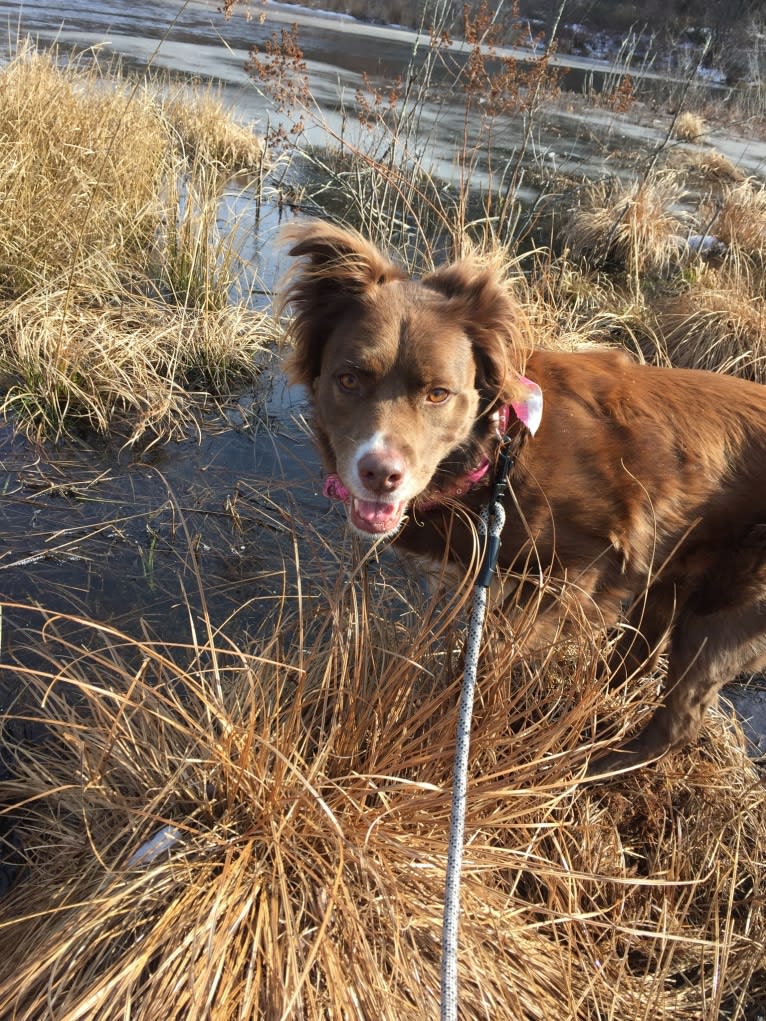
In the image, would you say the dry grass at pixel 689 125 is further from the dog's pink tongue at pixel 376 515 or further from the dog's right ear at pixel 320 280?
the dog's pink tongue at pixel 376 515

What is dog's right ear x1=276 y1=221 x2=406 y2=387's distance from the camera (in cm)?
273

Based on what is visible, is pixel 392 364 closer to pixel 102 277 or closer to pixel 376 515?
pixel 376 515

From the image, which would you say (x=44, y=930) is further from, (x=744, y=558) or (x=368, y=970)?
(x=744, y=558)

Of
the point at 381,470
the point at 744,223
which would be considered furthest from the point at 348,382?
the point at 744,223

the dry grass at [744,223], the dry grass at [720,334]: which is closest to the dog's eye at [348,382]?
the dry grass at [720,334]

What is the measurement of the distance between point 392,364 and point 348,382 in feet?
0.56

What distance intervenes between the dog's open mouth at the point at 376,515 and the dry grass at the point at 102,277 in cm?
221

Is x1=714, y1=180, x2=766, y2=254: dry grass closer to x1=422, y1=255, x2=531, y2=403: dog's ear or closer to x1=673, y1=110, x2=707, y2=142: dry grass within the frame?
x1=673, y1=110, x2=707, y2=142: dry grass

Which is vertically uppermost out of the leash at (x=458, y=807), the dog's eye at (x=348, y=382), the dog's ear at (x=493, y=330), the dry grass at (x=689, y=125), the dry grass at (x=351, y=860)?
the dry grass at (x=689, y=125)

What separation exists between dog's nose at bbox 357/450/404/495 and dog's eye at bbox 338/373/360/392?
36 centimetres

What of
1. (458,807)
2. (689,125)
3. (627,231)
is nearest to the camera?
(458,807)

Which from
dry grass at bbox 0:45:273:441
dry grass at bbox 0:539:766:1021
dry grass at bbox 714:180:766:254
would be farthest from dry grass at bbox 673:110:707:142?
dry grass at bbox 0:539:766:1021

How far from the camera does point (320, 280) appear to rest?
2.79m

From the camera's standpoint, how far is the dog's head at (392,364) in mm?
2418
